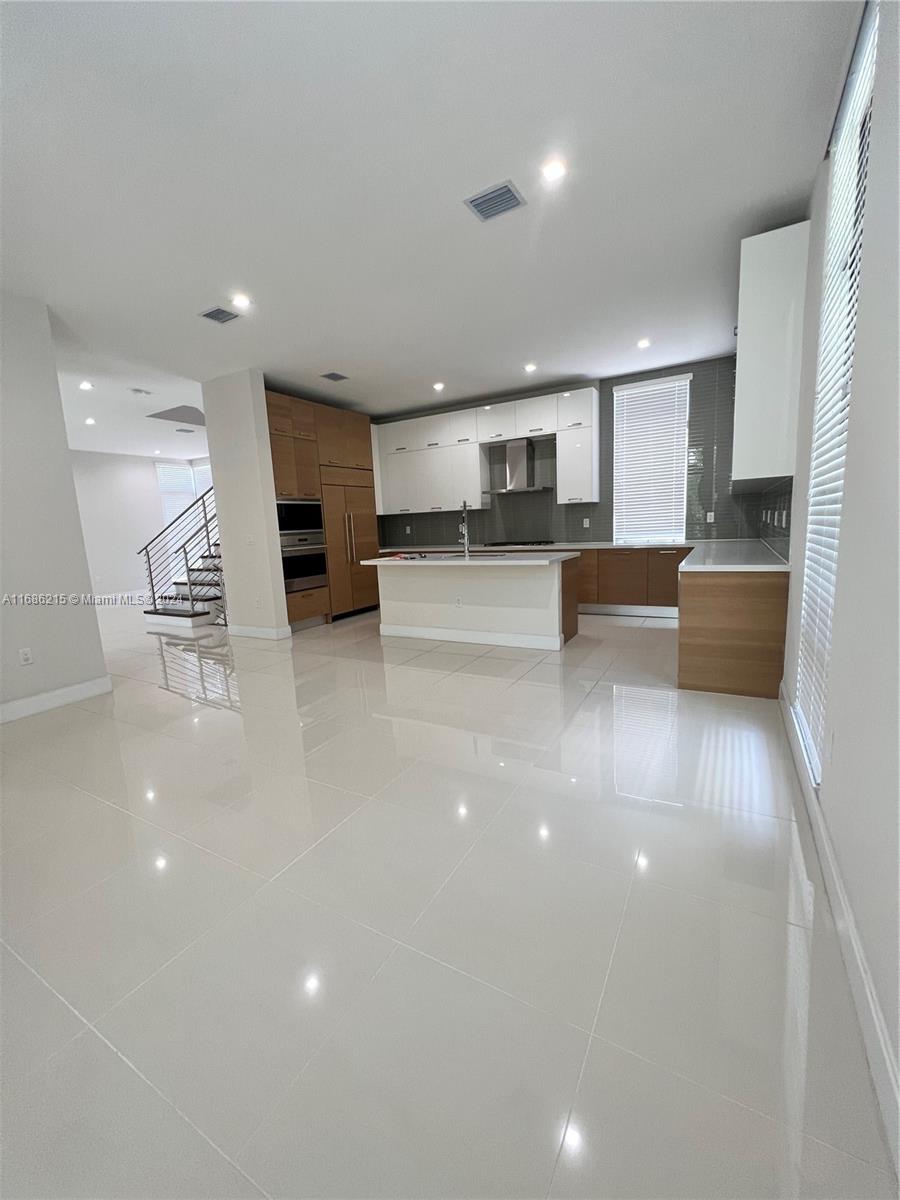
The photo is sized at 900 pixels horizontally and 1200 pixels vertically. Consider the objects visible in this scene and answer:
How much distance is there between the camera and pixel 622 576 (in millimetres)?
5703

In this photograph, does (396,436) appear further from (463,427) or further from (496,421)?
(496,421)

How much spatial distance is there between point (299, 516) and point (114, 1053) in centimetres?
518

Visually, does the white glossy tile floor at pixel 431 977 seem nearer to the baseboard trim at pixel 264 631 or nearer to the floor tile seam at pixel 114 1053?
the floor tile seam at pixel 114 1053

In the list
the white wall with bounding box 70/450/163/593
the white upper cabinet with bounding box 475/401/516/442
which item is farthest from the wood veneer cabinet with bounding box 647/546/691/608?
the white wall with bounding box 70/450/163/593

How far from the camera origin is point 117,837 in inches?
77.8

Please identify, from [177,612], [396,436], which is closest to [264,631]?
[177,612]

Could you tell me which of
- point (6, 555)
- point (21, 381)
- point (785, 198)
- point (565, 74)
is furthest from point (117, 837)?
point (785, 198)

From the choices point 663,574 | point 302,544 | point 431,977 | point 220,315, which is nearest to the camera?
point 431,977

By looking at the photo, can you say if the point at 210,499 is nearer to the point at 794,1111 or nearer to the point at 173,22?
the point at 173,22

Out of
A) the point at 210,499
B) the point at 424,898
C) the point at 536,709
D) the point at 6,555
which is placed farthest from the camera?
the point at 210,499

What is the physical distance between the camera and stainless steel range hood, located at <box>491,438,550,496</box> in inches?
246

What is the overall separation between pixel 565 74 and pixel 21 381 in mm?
3781

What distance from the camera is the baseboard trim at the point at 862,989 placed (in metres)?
0.92

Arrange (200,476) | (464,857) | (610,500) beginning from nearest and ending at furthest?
1. (464,857)
2. (610,500)
3. (200,476)
